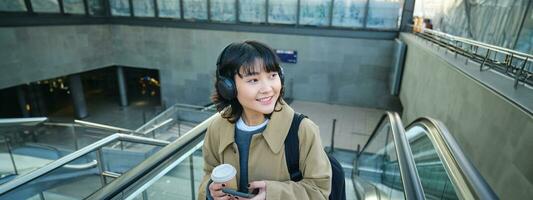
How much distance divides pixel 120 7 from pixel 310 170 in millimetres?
15323

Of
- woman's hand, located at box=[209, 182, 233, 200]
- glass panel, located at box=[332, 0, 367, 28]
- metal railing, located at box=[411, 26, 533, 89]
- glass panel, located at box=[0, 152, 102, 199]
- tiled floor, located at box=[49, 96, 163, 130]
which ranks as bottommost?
tiled floor, located at box=[49, 96, 163, 130]

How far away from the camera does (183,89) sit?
47.3 feet

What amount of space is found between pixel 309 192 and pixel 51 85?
19.7 meters

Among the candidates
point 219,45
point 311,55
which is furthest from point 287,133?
point 219,45

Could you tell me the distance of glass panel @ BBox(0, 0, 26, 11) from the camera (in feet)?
33.7

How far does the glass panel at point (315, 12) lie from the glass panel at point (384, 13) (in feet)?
5.48

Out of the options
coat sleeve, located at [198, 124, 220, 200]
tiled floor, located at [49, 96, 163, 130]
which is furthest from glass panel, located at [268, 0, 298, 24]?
coat sleeve, located at [198, 124, 220, 200]

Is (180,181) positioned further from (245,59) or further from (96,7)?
(96,7)

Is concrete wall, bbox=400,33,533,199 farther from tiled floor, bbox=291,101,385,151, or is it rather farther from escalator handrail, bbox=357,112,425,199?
tiled floor, bbox=291,101,385,151

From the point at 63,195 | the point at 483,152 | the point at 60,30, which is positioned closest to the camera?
the point at 483,152

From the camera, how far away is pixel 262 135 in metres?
1.42

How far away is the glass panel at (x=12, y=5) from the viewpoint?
33.7ft

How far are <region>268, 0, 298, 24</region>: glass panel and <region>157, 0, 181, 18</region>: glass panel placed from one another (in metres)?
4.25

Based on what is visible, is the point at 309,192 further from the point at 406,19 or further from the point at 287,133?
the point at 406,19
